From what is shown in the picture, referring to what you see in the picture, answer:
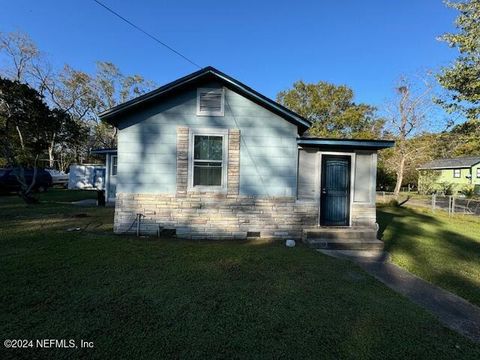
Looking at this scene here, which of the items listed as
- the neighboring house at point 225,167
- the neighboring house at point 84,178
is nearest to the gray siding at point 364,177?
the neighboring house at point 225,167

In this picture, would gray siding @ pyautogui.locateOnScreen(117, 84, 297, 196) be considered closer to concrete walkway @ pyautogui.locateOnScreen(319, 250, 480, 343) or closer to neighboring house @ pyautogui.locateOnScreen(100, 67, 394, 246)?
neighboring house @ pyautogui.locateOnScreen(100, 67, 394, 246)

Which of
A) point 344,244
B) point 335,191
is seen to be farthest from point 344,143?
point 344,244

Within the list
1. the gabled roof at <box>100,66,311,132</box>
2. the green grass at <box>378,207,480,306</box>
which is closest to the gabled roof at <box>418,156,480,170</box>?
the green grass at <box>378,207,480,306</box>

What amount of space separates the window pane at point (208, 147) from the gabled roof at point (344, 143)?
218 cm

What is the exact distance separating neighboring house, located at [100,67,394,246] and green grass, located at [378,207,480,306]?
1196 mm

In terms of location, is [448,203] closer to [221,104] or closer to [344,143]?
[344,143]

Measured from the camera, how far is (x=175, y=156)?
24.1 ft

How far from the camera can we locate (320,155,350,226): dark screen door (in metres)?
7.88

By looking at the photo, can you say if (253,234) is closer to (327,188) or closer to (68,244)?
(327,188)

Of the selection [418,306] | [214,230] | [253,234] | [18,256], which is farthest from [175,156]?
[418,306]

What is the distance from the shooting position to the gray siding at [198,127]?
7.28 metres

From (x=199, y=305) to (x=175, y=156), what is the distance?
178 inches

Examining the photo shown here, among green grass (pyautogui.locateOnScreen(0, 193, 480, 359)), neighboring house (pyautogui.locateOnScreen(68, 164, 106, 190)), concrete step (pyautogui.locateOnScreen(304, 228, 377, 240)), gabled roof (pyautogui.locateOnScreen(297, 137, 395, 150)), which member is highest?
gabled roof (pyautogui.locateOnScreen(297, 137, 395, 150))

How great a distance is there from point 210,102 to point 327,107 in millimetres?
29057
